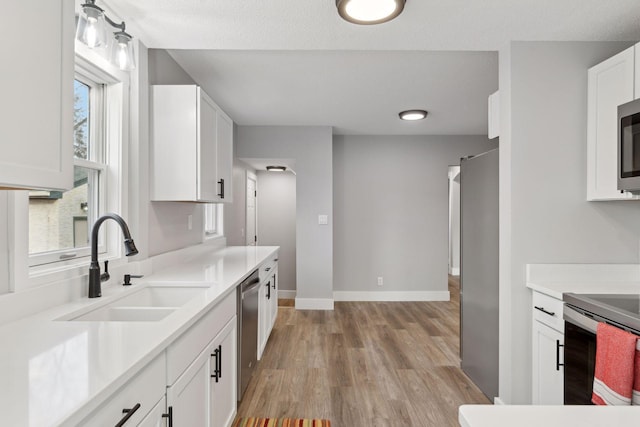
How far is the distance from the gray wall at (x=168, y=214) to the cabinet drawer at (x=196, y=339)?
35.1 inches

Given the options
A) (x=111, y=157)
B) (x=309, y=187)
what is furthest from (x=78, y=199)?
(x=309, y=187)

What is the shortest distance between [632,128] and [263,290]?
2.64 meters

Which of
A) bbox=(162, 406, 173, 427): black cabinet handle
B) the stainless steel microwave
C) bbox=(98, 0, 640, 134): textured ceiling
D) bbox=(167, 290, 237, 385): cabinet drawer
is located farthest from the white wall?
bbox=(162, 406, 173, 427): black cabinet handle

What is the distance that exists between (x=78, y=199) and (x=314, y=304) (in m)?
3.43

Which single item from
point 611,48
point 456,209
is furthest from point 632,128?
point 456,209

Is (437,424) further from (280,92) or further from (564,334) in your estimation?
(280,92)

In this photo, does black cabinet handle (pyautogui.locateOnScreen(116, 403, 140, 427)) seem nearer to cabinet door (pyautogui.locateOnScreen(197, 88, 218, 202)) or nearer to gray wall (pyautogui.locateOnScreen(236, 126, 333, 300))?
cabinet door (pyautogui.locateOnScreen(197, 88, 218, 202))

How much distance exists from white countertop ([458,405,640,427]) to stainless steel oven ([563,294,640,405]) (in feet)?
3.34

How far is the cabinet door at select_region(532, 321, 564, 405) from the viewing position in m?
1.90

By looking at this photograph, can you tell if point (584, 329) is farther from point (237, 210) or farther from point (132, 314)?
point (237, 210)

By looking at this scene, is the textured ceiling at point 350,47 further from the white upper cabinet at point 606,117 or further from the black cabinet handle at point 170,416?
the black cabinet handle at point 170,416

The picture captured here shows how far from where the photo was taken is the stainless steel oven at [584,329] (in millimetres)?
1569

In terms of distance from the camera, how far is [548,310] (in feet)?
6.55

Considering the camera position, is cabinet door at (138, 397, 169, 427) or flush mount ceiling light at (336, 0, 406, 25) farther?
flush mount ceiling light at (336, 0, 406, 25)
